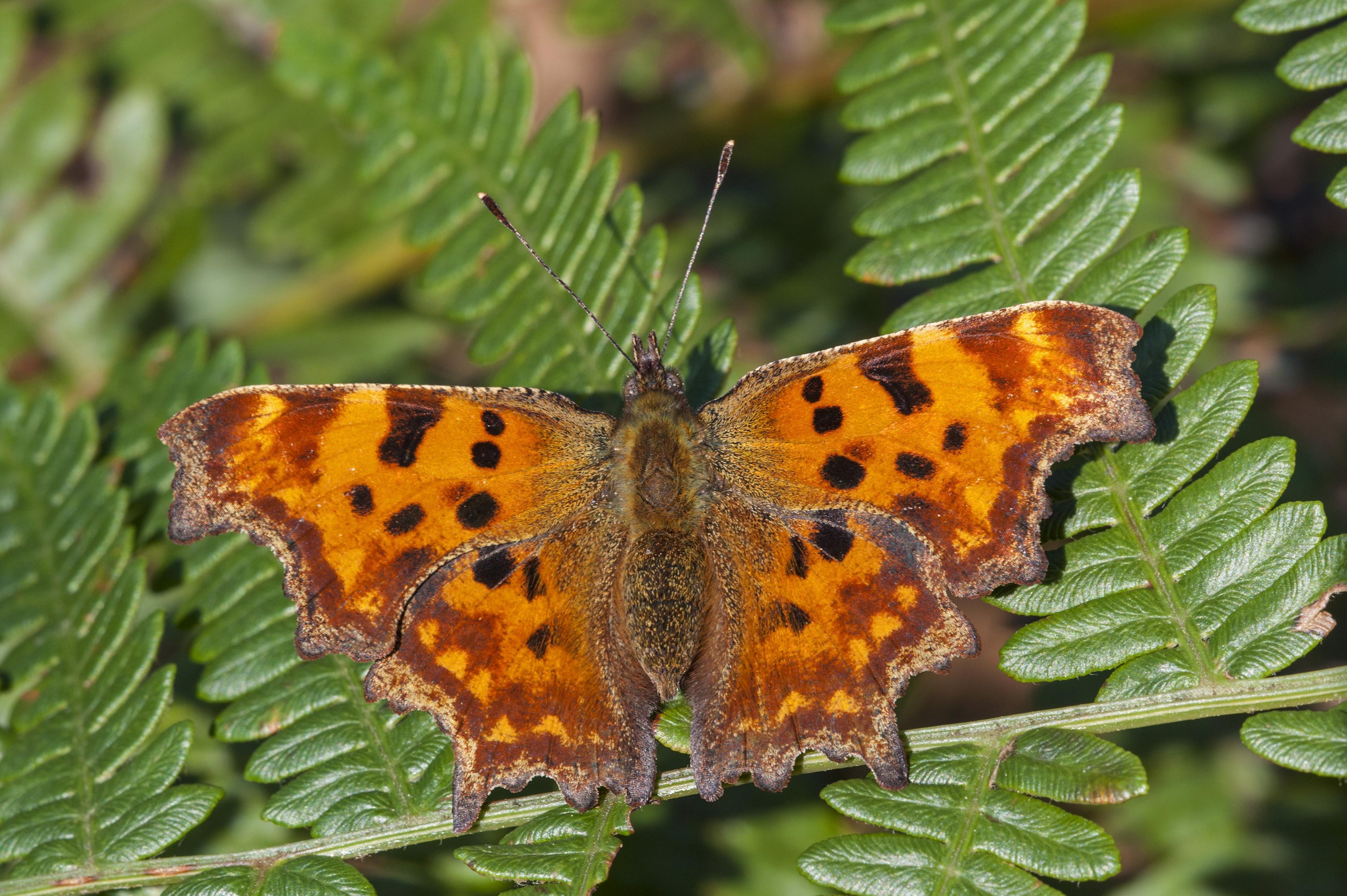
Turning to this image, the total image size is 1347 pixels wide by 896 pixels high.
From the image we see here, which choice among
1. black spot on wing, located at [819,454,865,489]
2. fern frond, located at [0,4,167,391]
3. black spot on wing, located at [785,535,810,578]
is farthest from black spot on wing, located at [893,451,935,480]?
fern frond, located at [0,4,167,391]

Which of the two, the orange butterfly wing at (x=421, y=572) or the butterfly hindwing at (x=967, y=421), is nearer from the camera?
the butterfly hindwing at (x=967, y=421)

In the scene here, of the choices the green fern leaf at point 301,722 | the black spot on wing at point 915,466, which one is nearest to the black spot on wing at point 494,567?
the green fern leaf at point 301,722

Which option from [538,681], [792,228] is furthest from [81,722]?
[792,228]

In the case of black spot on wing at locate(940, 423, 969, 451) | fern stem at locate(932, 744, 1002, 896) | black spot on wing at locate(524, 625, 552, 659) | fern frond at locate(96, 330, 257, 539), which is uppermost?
fern frond at locate(96, 330, 257, 539)

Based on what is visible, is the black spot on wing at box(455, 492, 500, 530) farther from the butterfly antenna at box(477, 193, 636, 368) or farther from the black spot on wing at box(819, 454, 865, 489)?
the black spot on wing at box(819, 454, 865, 489)

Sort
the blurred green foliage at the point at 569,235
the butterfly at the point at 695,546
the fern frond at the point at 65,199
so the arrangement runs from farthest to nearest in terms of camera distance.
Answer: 1. the fern frond at the point at 65,199
2. the blurred green foliage at the point at 569,235
3. the butterfly at the point at 695,546

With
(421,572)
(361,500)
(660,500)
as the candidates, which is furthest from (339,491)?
(660,500)

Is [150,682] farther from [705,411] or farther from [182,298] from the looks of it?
[182,298]

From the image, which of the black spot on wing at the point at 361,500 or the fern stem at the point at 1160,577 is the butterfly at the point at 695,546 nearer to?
the black spot on wing at the point at 361,500
